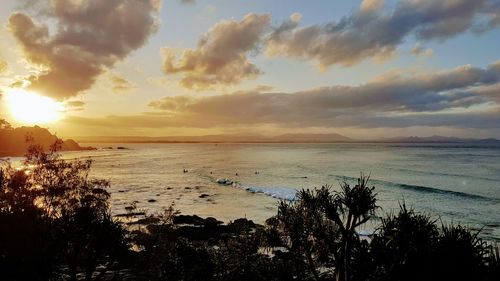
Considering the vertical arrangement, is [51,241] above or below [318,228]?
below

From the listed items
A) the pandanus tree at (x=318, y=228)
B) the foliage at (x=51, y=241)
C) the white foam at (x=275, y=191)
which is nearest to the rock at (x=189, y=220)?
the white foam at (x=275, y=191)

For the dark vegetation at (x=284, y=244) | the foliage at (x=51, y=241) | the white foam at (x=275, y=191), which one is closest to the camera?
the dark vegetation at (x=284, y=244)

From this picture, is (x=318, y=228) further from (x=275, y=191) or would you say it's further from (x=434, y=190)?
(x=434, y=190)

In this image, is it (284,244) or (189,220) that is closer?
(284,244)

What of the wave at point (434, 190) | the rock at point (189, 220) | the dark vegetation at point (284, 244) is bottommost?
the rock at point (189, 220)

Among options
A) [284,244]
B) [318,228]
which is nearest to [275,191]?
[284,244]

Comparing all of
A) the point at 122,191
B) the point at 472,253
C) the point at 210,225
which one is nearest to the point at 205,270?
the point at 472,253

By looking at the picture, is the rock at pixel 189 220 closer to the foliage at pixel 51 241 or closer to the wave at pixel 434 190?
the foliage at pixel 51 241

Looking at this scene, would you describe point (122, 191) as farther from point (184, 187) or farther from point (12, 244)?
point (12, 244)

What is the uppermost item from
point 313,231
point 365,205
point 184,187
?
point 365,205

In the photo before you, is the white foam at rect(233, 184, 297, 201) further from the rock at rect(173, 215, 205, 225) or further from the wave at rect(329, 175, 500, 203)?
the wave at rect(329, 175, 500, 203)

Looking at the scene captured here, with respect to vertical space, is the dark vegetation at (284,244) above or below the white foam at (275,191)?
above
